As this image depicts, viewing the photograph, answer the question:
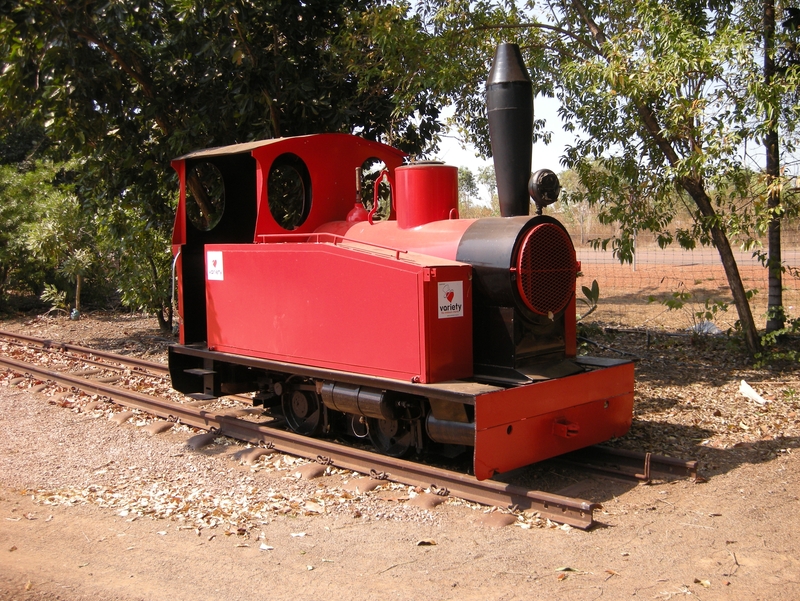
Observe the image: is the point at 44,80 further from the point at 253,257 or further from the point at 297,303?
the point at 297,303

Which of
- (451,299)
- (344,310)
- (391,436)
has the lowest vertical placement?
(391,436)

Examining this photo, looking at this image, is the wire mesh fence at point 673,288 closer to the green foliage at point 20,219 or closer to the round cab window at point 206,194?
the round cab window at point 206,194

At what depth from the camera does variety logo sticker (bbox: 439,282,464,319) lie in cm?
540

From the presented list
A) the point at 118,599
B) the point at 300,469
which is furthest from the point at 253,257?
the point at 118,599

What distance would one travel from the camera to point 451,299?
5.47 metres

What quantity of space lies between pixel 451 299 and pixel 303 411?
7.53ft

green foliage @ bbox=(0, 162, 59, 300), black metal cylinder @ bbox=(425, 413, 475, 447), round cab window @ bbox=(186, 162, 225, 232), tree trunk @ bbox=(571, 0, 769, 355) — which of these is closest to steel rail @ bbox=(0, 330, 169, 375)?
round cab window @ bbox=(186, 162, 225, 232)

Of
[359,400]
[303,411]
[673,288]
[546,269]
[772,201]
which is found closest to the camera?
[546,269]

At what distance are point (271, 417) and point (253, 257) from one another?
6.72 ft

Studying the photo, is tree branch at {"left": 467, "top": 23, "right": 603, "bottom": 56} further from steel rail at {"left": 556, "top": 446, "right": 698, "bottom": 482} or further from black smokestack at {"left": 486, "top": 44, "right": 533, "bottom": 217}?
steel rail at {"left": 556, "top": 446, "right": 698, "bottom": 482}

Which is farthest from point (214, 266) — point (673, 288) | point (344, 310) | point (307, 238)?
point (673, 288)

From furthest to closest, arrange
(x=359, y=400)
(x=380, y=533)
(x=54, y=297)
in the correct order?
(x=54, y=297)
(x=359, y=400)
(x=380, y=533)

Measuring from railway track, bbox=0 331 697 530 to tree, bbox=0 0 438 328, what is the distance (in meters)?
3.54

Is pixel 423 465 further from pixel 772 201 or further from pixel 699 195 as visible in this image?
pixel 772 201
